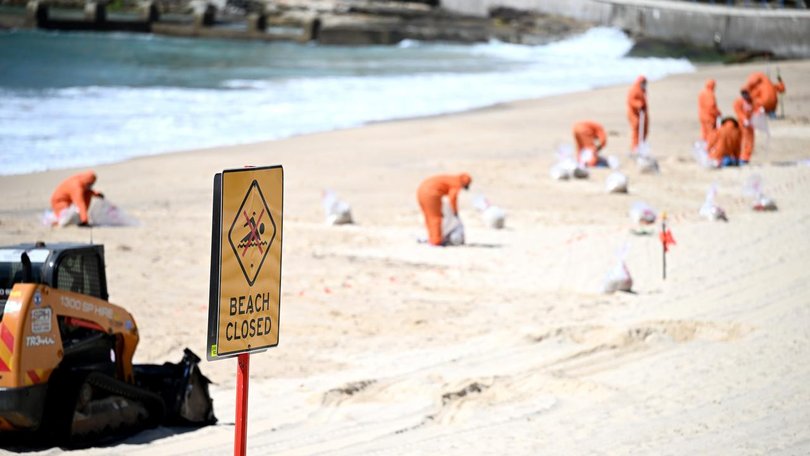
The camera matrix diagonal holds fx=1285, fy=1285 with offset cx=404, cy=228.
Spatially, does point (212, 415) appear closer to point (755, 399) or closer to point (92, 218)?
point (755, 399)

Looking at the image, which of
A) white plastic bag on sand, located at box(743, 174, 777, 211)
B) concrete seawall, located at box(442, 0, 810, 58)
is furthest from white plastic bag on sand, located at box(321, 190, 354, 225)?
concrete seawall, located at box(442, 0, 810, 58)

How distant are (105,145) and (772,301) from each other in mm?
15134

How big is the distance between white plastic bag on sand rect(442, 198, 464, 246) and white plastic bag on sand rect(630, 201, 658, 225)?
97.8 inches

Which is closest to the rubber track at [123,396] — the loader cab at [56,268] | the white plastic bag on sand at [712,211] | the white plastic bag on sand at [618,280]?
the loader cab at [56,268]

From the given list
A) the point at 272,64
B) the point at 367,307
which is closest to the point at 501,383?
the point at 367,307

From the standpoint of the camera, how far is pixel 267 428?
27.2 ft

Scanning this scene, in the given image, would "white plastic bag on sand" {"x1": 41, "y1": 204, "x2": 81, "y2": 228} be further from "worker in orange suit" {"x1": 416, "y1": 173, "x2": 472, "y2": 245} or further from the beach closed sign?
the beach closed sign

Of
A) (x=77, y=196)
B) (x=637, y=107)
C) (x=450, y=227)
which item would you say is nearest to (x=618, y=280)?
(x=450, y=227)

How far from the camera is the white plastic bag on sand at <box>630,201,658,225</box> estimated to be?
15670mm

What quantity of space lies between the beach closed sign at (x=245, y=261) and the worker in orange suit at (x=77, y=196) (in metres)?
10.1

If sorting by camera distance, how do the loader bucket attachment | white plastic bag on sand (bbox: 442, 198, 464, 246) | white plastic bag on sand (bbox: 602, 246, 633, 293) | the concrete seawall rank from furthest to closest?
the concrete seawall, white plastic bag on sand (bbox: 442, 198, 464, 246), white plastic bag on sand (bbox: 602, 246, 633, 293), the loader bucket attachment

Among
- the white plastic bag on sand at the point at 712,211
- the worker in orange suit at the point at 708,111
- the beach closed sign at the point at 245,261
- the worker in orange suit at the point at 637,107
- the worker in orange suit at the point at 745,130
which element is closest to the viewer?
the beach closed sign at the point at 245,261

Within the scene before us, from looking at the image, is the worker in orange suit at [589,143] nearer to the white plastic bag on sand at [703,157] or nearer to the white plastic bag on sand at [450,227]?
the white plastic bag on sand at [703,157]

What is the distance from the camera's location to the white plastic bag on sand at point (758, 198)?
16.2m
